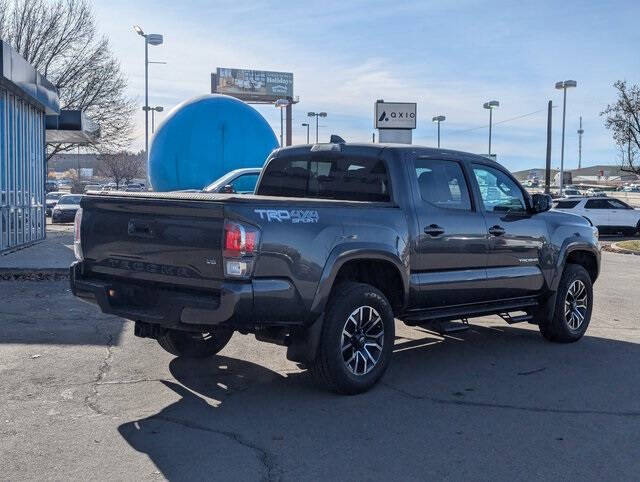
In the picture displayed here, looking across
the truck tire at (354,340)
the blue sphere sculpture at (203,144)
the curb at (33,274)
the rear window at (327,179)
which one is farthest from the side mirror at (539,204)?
the blue sphere sculpture at (203,144)

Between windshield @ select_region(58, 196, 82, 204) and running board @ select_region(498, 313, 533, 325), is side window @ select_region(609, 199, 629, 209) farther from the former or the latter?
running board @ select_region(498, 313, 533, 325)

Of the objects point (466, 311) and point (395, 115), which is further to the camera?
point (395, 115)

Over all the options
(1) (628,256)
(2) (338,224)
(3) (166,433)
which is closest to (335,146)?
(2) (338,224)

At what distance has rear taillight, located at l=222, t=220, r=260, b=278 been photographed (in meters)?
5.07

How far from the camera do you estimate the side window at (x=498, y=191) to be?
734 centimetres

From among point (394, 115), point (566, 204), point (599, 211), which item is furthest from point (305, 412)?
point (599, 211)

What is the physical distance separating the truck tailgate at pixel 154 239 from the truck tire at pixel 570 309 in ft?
14.3

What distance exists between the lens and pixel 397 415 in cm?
548

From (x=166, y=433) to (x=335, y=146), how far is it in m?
3.14

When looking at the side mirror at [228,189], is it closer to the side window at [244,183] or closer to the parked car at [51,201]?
the side window at [244,183]

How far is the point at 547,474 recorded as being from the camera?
439cm

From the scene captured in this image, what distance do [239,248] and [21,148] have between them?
13.8 m

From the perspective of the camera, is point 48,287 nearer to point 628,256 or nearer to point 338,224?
point 338,224

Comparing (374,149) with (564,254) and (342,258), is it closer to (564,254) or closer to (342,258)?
(342,258)
